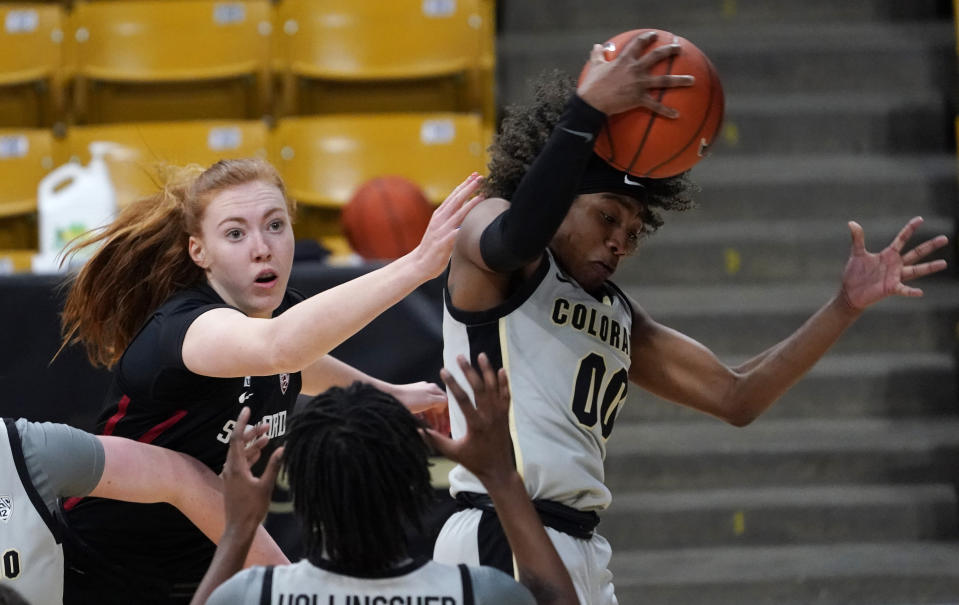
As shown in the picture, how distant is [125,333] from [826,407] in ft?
11.2

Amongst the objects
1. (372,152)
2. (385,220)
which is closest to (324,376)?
(385,220)

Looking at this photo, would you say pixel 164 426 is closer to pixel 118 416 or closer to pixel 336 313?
pixel 118 416

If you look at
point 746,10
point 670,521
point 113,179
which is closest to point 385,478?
point 670,521

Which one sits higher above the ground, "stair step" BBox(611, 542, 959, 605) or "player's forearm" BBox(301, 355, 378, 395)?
"player's forearm" BBox(301, 355, 378, 395)

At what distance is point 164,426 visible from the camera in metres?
2.75

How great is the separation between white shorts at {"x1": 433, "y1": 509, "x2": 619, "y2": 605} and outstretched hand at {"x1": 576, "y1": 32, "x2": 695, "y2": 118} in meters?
0.81

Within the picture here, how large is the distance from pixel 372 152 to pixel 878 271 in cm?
348

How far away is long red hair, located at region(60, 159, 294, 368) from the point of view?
289 centimetres

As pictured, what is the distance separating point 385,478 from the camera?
189 centimetres

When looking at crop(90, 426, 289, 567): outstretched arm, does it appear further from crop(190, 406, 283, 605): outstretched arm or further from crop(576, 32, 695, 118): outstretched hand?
crop(576, 32, 695, 118): outstretched hand

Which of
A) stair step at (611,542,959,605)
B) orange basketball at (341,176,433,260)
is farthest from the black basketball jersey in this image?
stair step at (611,542,959,605)

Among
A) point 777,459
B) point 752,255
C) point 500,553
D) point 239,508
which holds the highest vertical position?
point 239,508

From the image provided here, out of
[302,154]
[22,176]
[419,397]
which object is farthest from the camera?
[22,176]

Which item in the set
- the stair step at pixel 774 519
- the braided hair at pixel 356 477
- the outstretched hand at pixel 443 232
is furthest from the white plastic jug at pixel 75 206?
the braided hair at pixel 356 477
